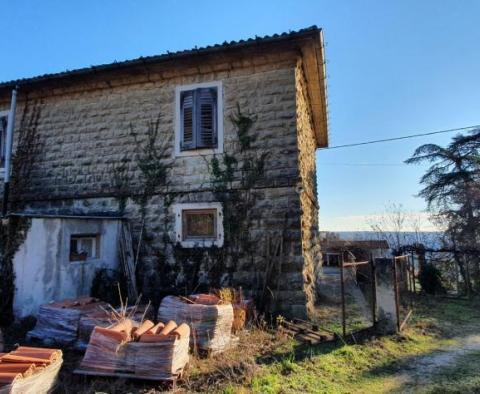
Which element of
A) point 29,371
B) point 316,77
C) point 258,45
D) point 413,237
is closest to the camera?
point 29,371

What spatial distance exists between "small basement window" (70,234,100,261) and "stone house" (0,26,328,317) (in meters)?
0.02

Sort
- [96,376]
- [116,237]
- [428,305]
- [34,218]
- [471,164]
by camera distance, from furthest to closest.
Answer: [471,164] < [428,305] < [116,237] < [34,218] < [96,376]

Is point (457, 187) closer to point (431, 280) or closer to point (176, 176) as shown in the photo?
point (431, 280)

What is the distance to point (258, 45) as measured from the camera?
7.27 meters

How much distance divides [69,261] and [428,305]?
26.8 ft

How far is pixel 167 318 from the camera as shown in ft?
17.3

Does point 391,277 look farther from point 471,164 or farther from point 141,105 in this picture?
point 471,164

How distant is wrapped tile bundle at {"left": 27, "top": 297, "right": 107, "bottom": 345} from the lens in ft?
17.1

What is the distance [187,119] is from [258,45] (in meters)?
2.21

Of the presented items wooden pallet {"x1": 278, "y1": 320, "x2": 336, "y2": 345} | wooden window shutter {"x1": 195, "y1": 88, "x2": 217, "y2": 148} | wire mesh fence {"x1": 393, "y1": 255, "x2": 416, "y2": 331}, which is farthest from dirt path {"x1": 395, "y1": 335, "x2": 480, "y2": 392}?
wooden window shutter {"x1": 195, "y1": 88, "x2": 217, "y2": 148}

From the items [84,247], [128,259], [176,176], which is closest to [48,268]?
[84,247]

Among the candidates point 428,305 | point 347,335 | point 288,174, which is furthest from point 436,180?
point 347,335

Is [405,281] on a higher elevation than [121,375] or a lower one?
higher

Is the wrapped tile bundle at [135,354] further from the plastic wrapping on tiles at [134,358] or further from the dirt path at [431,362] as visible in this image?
the dirt path at [431,362]
